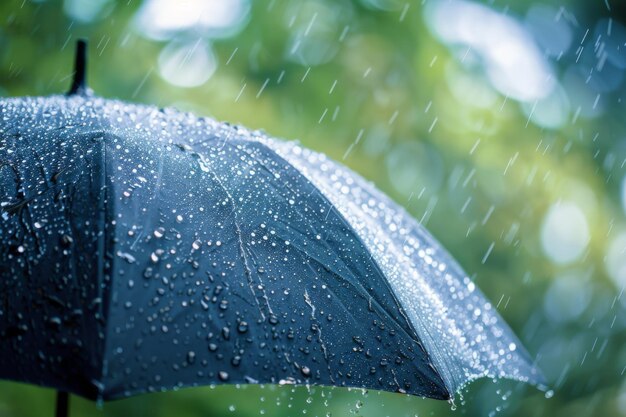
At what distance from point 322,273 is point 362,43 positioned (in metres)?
4.17

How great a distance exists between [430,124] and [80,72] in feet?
12.4

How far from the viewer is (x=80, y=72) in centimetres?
172

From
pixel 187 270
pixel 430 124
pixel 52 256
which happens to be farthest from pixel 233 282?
pixel 430 124

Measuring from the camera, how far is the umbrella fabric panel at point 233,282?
1037mm

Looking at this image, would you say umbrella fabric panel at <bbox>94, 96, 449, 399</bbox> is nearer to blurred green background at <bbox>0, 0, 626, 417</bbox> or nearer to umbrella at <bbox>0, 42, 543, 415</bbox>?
umbrella at <bbox>0, 42, 543, 415</bbox>

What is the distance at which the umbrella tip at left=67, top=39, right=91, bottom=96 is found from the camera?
1683mm

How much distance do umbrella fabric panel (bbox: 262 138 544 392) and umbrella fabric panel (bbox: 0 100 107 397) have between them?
20.3 inches

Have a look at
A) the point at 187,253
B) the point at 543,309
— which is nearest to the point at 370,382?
the point at 187,253

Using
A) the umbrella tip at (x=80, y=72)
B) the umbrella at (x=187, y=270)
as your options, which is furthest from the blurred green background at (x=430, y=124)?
the umbrella at (x=187, y=270)

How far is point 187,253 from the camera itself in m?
1.16

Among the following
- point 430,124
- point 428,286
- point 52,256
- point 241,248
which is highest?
point 430,124

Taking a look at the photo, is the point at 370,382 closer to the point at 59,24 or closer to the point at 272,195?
the point at 272,195

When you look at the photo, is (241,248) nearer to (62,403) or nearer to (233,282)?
(233,282)

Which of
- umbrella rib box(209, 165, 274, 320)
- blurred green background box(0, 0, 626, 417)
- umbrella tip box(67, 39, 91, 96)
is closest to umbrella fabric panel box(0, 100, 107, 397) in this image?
umbrella rib box(209, 165, 274, 320)
